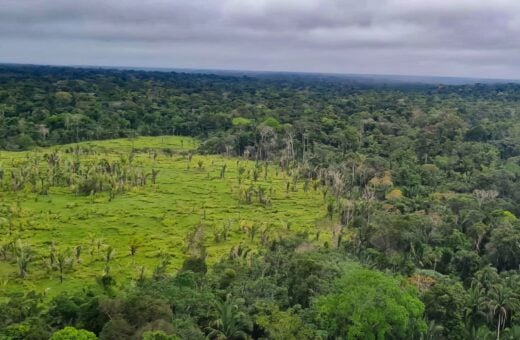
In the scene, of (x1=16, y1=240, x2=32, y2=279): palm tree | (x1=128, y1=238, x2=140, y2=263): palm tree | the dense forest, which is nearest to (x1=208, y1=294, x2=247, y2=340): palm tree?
the dense forest

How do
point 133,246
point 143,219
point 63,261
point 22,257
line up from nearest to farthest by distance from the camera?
point 22,257 → point 63,261 → point 133,246 → point 143,219

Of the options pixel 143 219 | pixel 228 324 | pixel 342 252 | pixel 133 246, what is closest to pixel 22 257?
pixel 133 246

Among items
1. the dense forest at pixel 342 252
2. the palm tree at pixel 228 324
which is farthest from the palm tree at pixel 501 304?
the palm tree at pixel 228 324

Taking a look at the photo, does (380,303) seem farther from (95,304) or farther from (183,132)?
(183,132)

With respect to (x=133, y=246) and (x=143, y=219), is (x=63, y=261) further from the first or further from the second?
(x=143, y=219)

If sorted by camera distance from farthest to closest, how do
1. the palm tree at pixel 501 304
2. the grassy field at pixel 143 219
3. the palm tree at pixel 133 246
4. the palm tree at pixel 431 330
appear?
the palm tree at pixel 133 246 < the grassy field at pixel 143 219 < the palm tree at pixel 501 304 < the palm tree at pixel 431 330

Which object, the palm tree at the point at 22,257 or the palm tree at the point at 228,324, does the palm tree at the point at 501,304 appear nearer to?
the palm tree at the point at 228,324
